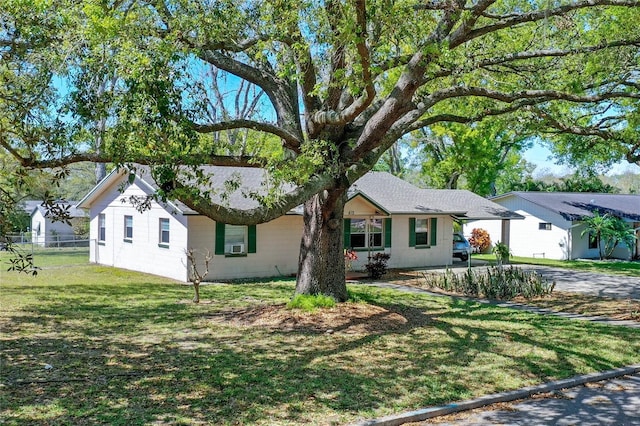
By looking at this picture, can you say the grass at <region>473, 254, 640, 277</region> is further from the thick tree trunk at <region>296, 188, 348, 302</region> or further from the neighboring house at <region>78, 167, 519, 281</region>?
the thick tree trunk at <region>296, 188, 348, 302</region>

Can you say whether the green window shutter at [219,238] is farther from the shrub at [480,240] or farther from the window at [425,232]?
the shrub at [480,240]

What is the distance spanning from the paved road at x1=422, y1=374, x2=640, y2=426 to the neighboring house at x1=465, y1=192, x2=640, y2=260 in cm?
2543

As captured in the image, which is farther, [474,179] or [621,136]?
[474,179]

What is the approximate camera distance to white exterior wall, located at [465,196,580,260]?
3181 cm

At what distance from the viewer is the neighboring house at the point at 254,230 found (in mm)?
19703

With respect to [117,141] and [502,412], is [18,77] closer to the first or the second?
[117,141]

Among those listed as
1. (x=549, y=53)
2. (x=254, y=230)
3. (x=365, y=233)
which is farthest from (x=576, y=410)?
(x=365, y=233)

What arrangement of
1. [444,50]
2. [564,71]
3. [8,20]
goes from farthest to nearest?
[564,71] → [444,50] → [8,20]

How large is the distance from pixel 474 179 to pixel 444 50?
30.9 metres

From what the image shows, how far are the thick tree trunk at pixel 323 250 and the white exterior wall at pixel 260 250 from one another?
7316 millimetres

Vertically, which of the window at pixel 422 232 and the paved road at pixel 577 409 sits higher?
the window at pixel 422 232

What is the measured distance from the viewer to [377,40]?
1024cm

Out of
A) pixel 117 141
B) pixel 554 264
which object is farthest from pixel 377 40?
pixel 554 264

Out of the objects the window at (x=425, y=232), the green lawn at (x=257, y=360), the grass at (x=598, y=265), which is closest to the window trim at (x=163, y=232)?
the green lawn at (x=257, y=360)
